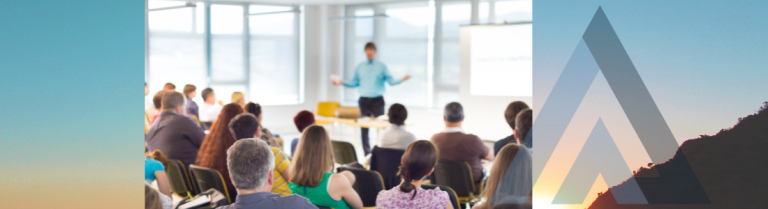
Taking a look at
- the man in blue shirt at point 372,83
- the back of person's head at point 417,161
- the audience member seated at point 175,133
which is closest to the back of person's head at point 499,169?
the back of person's head at point 417,161

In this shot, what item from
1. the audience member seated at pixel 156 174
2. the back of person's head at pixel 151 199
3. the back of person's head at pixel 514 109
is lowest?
the audience member seated at pixel 156 174

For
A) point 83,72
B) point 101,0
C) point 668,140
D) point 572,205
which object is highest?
point 101,0

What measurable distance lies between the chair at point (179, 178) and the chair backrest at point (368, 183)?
1.11 m

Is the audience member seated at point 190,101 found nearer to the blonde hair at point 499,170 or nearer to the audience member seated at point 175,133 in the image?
the audience member seated at point 175,133

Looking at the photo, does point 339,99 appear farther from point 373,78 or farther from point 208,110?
point 208,110

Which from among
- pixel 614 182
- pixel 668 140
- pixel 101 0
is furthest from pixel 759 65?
pixel 101 0

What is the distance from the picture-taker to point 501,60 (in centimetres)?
722

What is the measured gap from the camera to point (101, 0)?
58.9 inches

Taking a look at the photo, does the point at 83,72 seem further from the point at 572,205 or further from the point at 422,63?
the point at 422,63

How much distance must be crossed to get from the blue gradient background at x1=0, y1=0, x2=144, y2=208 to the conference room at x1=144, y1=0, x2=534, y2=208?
40 centimetres

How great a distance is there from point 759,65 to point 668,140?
0.26 metres

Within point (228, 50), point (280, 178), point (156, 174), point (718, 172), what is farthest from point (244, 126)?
point (228, 50)

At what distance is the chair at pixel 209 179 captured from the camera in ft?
9.93

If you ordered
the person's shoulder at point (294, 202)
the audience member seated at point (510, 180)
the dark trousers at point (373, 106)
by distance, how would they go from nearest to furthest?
the person's shoulder at point (294, 202) < the audience member seated at point (510, 180) < the dark trousers at point (373, 106)
